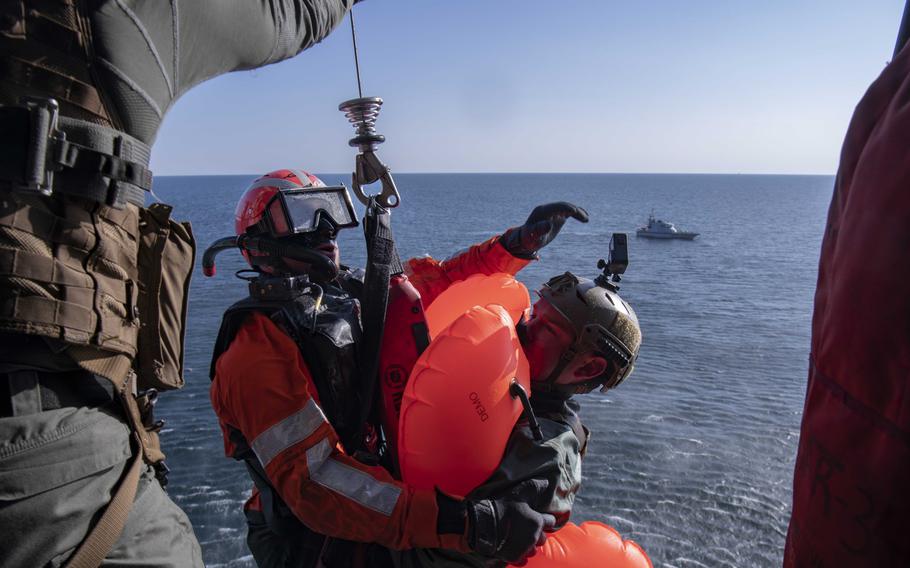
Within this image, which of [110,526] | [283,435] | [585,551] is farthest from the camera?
[585,551]

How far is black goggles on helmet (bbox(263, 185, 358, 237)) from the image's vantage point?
10.0 ft

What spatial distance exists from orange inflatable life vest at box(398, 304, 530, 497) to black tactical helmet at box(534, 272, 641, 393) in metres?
0.59

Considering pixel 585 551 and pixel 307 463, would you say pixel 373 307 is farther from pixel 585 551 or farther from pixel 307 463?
pixel 585 551

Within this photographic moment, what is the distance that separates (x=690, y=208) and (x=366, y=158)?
103 metres

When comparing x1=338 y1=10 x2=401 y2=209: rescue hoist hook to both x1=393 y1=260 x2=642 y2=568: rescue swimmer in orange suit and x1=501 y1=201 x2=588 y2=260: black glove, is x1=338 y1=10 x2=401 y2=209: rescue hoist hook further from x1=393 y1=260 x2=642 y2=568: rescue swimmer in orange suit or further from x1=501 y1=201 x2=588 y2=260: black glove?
x1=501 y1=201 x2=588 y2=260: black glove

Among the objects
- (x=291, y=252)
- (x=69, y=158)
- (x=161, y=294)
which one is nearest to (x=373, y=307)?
(x=291, y=252)

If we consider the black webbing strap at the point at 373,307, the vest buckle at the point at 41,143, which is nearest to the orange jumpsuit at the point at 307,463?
the black webbing strap at the point at 373,307

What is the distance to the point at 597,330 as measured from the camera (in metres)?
3.28

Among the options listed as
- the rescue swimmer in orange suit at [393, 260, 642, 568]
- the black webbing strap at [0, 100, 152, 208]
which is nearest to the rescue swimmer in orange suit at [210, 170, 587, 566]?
the rescue swimmer in orange suit at [393, 260, 642, 568]

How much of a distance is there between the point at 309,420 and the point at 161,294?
0.89 meters

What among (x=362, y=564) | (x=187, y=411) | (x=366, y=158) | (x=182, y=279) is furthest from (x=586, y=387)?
(x=187, y=411)

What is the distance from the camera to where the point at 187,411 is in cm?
1409

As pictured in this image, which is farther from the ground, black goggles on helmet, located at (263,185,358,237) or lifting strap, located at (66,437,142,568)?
black goggles on helmet, located at (263,185,358,237)

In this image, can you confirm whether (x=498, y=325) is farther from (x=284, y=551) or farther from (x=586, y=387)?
(x=284, y=551)
